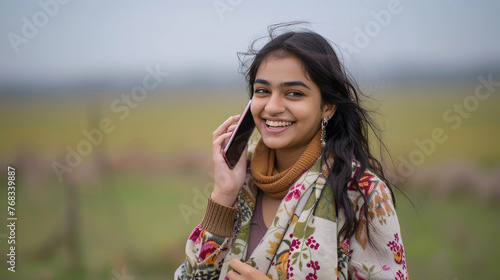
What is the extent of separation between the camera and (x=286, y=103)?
1.63m

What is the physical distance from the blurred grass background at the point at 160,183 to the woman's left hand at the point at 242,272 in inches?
58.8

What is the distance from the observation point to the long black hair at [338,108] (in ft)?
5.22

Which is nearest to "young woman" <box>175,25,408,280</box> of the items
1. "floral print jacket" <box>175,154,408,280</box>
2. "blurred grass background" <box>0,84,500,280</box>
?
"floral print jacket" <box>175,154,408,280</box>

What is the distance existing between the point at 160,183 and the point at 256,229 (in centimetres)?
162

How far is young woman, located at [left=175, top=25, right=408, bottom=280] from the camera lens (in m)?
1.53

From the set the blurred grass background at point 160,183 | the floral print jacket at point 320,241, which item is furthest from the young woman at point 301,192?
the blurred grass background at point 160,183

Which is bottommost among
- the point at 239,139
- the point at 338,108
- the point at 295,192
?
the point at 295,192

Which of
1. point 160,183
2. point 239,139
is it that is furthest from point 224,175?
point 160,183

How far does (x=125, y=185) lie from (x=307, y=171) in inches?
73.3

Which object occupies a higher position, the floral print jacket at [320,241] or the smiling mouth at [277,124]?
the smiling mouth at [277,124]

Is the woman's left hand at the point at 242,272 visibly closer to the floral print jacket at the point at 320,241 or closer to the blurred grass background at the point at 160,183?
the floral print jacket at the point at 320,241

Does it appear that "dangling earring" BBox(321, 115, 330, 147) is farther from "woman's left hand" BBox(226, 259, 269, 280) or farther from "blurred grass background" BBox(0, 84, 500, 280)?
"blurred grass background" BBox(0, 84, 500, 280)

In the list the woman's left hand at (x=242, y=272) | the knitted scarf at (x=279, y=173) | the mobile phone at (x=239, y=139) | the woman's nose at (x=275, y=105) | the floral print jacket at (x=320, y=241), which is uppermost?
the woman's nose at (x=275, y=105)

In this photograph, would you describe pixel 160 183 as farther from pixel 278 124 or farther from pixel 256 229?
pixel 278 124
